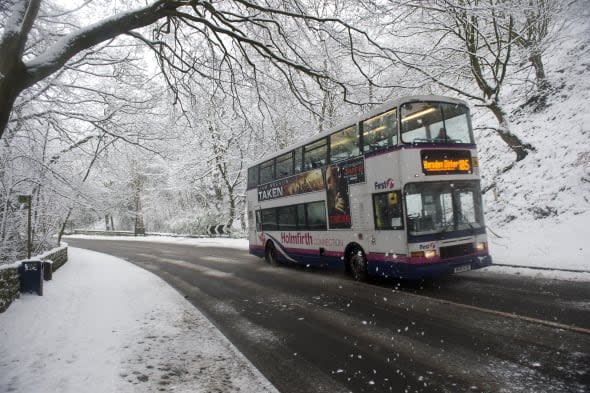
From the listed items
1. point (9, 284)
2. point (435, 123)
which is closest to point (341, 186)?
point (435, 123)

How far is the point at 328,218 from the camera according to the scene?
10.7 meters

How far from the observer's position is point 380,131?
28.6 ft

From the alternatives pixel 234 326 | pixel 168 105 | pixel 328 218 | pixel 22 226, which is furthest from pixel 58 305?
pixel 328 218

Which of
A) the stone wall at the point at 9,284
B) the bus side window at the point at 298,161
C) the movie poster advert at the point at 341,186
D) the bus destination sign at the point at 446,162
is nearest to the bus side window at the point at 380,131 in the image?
the movie poster advert at the point at 341,186

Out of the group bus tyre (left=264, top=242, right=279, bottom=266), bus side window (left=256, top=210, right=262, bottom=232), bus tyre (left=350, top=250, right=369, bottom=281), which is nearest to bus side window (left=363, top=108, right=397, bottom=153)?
bus tyre (left=350, top=250, right=369, bottom=281)

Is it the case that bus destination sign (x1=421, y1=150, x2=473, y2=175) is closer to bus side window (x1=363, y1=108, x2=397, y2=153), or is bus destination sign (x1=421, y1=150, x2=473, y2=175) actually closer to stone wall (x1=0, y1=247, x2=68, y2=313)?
bus side window (x1=363, y1=108, x2=397, y2=153)

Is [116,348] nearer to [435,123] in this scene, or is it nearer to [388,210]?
[388,210]

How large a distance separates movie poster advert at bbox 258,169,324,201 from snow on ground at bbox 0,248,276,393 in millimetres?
5046

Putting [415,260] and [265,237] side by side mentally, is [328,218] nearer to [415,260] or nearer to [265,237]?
[415,260]

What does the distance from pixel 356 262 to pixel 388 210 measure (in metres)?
2.00

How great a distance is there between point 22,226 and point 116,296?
245 inches

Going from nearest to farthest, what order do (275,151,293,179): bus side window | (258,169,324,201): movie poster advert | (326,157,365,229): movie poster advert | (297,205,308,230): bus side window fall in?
1. (326,157,365,229): movie poster advert
2. (258,169,324,201): movie poster advert
3. (297,205,308,230): bus side window
4. (275,151,293,179): bus side window

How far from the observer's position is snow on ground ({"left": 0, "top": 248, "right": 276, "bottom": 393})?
4.29 metres

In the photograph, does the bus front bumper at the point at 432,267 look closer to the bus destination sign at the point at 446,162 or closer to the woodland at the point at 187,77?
the bus destination sign at the point at 446,162
